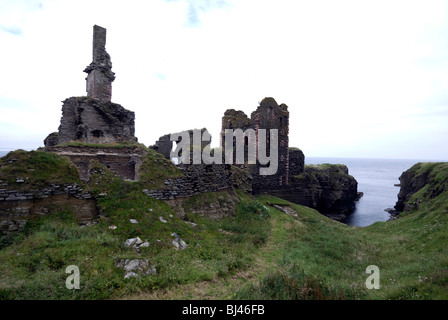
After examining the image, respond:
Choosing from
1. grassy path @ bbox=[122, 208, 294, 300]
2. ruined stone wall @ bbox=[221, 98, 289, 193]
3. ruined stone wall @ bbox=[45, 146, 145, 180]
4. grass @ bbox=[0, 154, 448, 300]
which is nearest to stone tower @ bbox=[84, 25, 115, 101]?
ruined stone wall @ bbox=[45, 146, 145, 180]

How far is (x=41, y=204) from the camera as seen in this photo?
879 cm

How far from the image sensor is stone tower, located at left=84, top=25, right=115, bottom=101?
Answer: 1844 centimetres

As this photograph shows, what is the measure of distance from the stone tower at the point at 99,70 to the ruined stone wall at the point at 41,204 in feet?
40.2

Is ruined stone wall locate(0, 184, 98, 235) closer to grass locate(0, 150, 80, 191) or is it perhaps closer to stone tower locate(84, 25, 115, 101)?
grass locate(0, 150, 80, 191)

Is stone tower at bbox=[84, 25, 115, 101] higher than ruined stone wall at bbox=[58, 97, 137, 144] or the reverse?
higher

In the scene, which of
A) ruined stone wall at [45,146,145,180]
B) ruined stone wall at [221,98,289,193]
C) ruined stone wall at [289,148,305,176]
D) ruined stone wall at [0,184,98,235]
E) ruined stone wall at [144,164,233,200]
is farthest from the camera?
ruined stone wall at [289,148,305,176]

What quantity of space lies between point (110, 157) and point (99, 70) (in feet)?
29.7

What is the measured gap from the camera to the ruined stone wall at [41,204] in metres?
8.01

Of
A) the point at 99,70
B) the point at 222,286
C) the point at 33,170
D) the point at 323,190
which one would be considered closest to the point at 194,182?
the point at 222,286

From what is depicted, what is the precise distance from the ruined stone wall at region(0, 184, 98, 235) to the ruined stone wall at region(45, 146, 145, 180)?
14.7ft

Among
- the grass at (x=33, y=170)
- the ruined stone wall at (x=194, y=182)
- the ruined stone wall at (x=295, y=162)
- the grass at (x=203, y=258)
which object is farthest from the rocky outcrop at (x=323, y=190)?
the grass at (x=33, y=170)

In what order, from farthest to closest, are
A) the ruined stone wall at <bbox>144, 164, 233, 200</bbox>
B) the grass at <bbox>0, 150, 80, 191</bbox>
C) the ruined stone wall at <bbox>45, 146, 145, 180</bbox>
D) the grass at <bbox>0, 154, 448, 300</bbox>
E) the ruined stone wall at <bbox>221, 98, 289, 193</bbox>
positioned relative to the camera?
the ruined stone wall at <bbox>221, 98, 289, 193</bbox>
the ruined stone wall at <bbox>45, 146, 145, 180</bbox>
the ruined stone wall at <bbox>144, 164, 233, 200</bbox>
the grass at <bbox>0, 150, 80, 191</bbox>
the grass at <bbox>0, 154, 448, 300</bbox>

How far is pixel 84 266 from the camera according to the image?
255 inches
